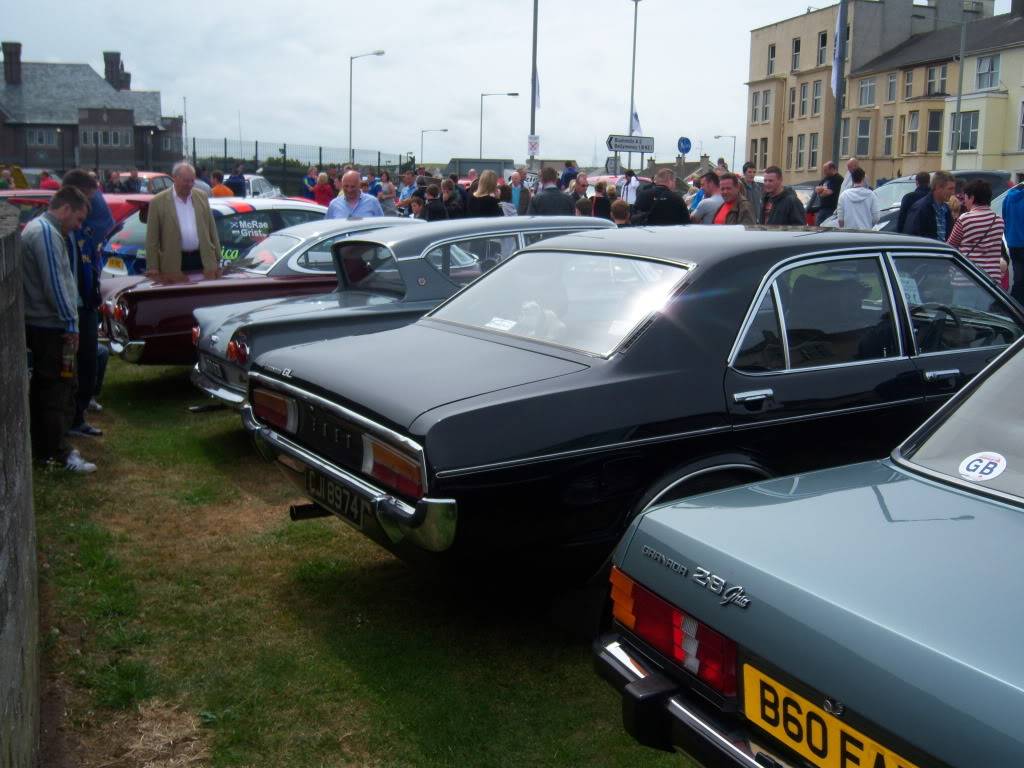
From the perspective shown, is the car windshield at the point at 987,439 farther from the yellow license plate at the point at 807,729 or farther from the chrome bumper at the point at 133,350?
the chrome bumper at the point at 133,350

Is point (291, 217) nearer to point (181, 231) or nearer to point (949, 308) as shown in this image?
point (181, 231)

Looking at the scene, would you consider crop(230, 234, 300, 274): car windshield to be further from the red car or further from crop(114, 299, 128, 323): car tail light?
crop(114, 299, 128, 323): car tail light

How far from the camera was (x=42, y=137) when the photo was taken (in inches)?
2916

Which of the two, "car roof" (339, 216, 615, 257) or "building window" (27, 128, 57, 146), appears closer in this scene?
"car roof" (339, 216, 615, 257)

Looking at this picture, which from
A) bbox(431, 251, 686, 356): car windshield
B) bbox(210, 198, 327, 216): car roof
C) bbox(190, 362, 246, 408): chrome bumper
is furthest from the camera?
bbox(210, 198, 327, 216): car roof

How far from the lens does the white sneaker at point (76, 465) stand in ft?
21.0

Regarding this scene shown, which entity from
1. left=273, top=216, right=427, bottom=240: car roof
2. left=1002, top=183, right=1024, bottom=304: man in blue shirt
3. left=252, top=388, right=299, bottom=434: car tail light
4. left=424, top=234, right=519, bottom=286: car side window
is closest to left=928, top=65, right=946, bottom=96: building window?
left=1002, top=183, right=1024, bottom=304: man in blue shirt

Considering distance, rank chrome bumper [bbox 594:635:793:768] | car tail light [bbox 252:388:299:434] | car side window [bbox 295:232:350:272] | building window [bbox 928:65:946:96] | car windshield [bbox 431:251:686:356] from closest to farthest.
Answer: chrome bumper [bbox 594:635:793:768]
car windshield [bbox 431:251:686:356]
car tail light [bbox 252:388:299:434]
car side window [bbox 295:232:350:272]
building window [bbox 928:65:946:96]

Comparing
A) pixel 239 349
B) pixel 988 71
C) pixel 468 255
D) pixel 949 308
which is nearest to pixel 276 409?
pixel 239 349

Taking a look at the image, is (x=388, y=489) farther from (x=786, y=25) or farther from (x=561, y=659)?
(x=786, y=25)

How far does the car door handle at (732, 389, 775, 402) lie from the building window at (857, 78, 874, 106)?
6139 centimetres

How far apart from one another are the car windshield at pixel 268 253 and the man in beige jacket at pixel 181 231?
33cm

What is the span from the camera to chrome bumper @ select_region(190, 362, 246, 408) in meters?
6.62

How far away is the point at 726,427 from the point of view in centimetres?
400
